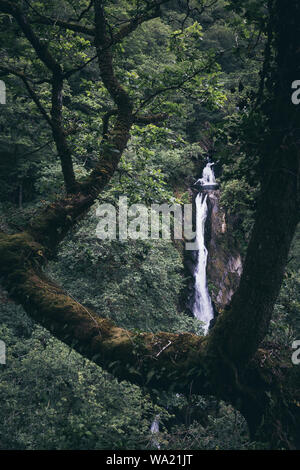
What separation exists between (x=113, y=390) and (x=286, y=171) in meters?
4.74

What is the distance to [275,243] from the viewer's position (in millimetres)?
2795

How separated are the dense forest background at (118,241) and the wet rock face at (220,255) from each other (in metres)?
2.31

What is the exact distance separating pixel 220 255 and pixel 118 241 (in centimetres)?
828

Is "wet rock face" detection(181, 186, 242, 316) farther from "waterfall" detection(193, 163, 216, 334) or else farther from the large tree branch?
the large tree branch

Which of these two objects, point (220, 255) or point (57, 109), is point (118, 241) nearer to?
point (57, 109)

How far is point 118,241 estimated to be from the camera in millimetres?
8719

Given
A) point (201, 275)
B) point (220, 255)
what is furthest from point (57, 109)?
point (220, 255)

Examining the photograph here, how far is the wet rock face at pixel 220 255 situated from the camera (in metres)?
15.0

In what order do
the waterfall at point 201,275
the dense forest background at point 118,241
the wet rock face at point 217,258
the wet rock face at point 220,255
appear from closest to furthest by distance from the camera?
the dense forest background at point 118,241
the waterfall at point 201,275
the wet rock face at point 217,258
the wet rock face at point 220,255

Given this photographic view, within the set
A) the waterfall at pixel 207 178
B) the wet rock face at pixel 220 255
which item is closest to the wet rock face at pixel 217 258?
the wet rock face at pixel 220 255

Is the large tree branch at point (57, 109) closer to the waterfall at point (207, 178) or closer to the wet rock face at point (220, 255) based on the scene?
the wet rock face at point (220, 255)

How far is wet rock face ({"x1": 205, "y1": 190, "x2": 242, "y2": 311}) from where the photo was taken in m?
15.0

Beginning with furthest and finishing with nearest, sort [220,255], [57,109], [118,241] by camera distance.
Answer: [220,255] < [118,241] < [57,109]

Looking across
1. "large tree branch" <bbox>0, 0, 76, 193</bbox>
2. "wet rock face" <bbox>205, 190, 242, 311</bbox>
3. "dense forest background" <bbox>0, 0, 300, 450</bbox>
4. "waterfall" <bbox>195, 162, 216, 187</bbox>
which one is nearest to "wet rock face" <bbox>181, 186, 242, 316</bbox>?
"wet rock face" <bbox>205, 190, 242, 311</bbox>
